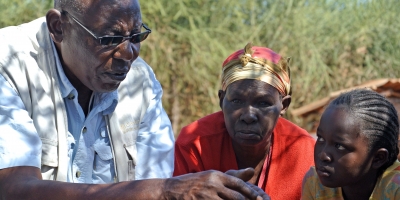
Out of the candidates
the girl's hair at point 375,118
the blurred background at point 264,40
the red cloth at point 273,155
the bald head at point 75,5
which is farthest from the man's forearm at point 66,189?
the blurred background at point 264,40

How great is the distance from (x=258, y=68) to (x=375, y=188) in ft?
3.83

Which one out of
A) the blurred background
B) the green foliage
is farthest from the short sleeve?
the green foliage

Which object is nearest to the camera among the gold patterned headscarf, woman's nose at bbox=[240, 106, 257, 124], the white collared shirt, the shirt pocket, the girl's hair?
the white collared shirt

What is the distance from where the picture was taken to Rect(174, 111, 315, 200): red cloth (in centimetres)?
450

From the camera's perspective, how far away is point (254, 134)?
4.33m

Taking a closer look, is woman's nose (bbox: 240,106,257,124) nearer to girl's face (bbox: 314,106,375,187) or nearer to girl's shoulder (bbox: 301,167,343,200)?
girl's shoulder (bbox: 301,167,343,200)

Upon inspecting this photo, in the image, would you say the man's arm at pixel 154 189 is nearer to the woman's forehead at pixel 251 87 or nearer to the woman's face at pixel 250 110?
the woman's face at pixel 250 110

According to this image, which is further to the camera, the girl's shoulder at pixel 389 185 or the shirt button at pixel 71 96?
the shirt button at pixel 71 96

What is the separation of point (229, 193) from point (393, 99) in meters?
3.40

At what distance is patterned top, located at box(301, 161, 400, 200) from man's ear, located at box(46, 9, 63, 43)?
60.5 inches

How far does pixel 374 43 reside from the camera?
314 inches

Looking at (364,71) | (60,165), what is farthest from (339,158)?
(364,71)

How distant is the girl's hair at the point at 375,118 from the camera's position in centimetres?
363

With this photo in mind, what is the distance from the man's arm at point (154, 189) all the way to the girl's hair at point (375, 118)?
829 mm
